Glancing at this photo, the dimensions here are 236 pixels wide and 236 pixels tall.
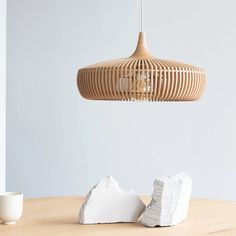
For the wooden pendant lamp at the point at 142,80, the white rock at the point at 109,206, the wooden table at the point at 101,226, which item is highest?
the wooden pendant lamp at the point at 142,80

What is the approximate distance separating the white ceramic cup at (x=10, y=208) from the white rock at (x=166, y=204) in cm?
52

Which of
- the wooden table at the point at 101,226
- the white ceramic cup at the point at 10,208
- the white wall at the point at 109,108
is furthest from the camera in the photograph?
the white wall at the point at 109,108

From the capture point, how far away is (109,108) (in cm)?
484

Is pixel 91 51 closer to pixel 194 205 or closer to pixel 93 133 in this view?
pixel 93 133

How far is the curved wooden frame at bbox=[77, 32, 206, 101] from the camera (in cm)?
250

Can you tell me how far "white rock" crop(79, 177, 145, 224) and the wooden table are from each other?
40mm

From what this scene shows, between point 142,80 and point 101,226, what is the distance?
0.63 metres

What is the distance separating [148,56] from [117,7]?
229cm

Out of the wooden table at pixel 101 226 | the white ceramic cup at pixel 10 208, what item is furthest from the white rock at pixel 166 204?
the white ceramic cup at pixel 10 208

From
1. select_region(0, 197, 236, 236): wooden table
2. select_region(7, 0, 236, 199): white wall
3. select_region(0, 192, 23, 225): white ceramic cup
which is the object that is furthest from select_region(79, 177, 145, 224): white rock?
select_region(7, 0, 236, 199): white wall

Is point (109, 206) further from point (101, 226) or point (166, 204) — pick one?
point (166, 204)

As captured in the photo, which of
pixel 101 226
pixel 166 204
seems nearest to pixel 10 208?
pixel 101 226

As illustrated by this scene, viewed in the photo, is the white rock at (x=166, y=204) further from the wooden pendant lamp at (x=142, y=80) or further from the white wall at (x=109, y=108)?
the white wall at (x=109, y=108)

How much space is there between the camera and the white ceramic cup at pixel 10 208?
2432 mm
